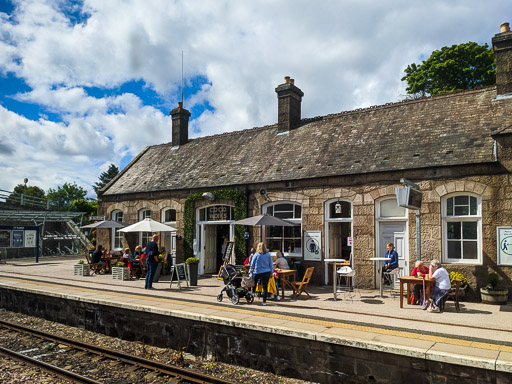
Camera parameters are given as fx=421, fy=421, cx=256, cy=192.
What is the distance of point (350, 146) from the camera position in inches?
571

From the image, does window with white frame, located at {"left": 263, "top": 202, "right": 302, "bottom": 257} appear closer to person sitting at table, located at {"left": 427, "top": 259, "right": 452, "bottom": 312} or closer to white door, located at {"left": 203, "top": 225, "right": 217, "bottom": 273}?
white door, located at {"left": 203, "top": 225, "right": 217, "bottom": 273}

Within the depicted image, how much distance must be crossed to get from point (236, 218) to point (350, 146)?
4805 mm

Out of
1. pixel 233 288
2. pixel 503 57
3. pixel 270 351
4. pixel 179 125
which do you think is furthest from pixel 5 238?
pixel 503 57

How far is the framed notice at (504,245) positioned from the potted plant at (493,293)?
48 cm

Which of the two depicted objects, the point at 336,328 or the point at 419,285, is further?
the point at 419,285

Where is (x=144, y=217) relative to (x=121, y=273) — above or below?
above

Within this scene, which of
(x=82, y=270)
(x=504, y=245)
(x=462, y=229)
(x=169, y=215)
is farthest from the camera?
(x=169, y=215)

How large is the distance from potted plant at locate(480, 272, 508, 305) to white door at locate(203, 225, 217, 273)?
32.8 feet

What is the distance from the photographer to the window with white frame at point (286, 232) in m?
14.2

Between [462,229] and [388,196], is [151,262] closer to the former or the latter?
[388,196]

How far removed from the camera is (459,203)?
11.4 metres

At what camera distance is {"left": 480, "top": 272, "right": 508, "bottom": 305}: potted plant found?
397 inches

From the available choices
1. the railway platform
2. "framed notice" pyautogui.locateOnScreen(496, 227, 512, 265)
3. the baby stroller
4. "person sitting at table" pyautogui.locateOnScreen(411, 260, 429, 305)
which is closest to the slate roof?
"framed notice" pyautogui.locateOnScreen(496, 227, 512, 265)

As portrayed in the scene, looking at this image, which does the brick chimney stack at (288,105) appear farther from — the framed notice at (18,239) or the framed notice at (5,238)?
the framed notice at (5,238)
